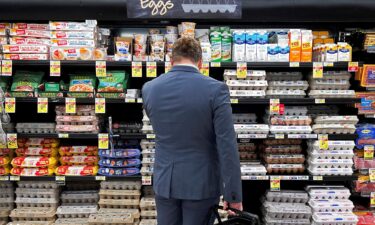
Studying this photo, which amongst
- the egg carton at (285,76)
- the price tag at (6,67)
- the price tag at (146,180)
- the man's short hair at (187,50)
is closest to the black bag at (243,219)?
the man's short hair at (187,50)

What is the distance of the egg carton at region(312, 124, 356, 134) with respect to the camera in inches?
143

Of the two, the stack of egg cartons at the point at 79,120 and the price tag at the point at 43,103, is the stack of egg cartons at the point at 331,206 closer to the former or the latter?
the stack of egg cartons at the point at 79,120

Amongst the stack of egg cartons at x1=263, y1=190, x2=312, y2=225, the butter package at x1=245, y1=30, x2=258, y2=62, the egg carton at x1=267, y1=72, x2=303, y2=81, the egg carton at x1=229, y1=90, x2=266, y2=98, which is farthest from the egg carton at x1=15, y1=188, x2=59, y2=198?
the egg carton at x1=267, y1=72, x2=303, y2=81

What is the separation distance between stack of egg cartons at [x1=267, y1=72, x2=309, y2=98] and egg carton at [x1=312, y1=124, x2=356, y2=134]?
1.21ft

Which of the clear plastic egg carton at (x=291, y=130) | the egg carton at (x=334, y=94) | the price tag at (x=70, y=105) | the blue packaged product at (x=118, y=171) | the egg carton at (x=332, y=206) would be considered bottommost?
the egg carton at (x=332, y=206)

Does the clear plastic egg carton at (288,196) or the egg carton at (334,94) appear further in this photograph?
the clear plastic egg carton at (288,196)

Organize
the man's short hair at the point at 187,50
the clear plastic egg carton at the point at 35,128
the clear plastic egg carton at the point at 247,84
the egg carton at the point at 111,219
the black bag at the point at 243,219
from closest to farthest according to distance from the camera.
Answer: the black bag at the point at 243,219 < the man's short hair at the point at 187,50 < the egg carton at the point at 111,219 < the clear plastic egg carton at the point at 247,84 < the clear plastic egg carton at the point at 35,128

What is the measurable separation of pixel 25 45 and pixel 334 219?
12.0ft

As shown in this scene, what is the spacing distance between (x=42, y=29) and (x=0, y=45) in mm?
458

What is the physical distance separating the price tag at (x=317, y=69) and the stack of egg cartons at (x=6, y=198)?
352 cm

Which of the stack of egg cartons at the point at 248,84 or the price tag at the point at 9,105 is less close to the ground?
the stack of egg cartons at the point at 248,84

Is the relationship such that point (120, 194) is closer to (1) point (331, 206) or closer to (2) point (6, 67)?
(2) point (6, 67)

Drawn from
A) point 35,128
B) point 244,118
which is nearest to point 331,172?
point 244,118

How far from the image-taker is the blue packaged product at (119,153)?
12.1ft
